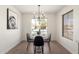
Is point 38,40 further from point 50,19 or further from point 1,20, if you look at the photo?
point 50,19

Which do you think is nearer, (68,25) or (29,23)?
(68,25)

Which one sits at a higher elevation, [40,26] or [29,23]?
[29,23]

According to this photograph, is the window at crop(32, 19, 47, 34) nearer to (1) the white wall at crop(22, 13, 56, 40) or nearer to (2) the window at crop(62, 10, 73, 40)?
(1) the white wall at crop(22, 13, 56, 40)

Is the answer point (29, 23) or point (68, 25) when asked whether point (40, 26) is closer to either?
point (29, 23)

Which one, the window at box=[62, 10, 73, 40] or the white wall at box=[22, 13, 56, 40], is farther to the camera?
the white wall at box=[22, 13, 56, 40]

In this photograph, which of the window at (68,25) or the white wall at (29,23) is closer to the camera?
the window at (68,25)

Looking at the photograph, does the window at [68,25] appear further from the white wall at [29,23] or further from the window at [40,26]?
the window at [40,26]

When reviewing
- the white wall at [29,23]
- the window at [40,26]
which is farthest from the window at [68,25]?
the window at [40,26]

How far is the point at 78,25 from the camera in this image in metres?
4.33

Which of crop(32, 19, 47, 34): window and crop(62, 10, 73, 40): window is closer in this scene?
crop(62, 10, 73, 40): window

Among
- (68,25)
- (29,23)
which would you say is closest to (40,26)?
(29,23)

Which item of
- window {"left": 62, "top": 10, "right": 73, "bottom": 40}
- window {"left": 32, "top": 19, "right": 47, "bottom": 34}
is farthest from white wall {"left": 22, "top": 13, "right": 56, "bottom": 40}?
window {"left": 62, "top": 10, "right": 73, "bottom": 40}
